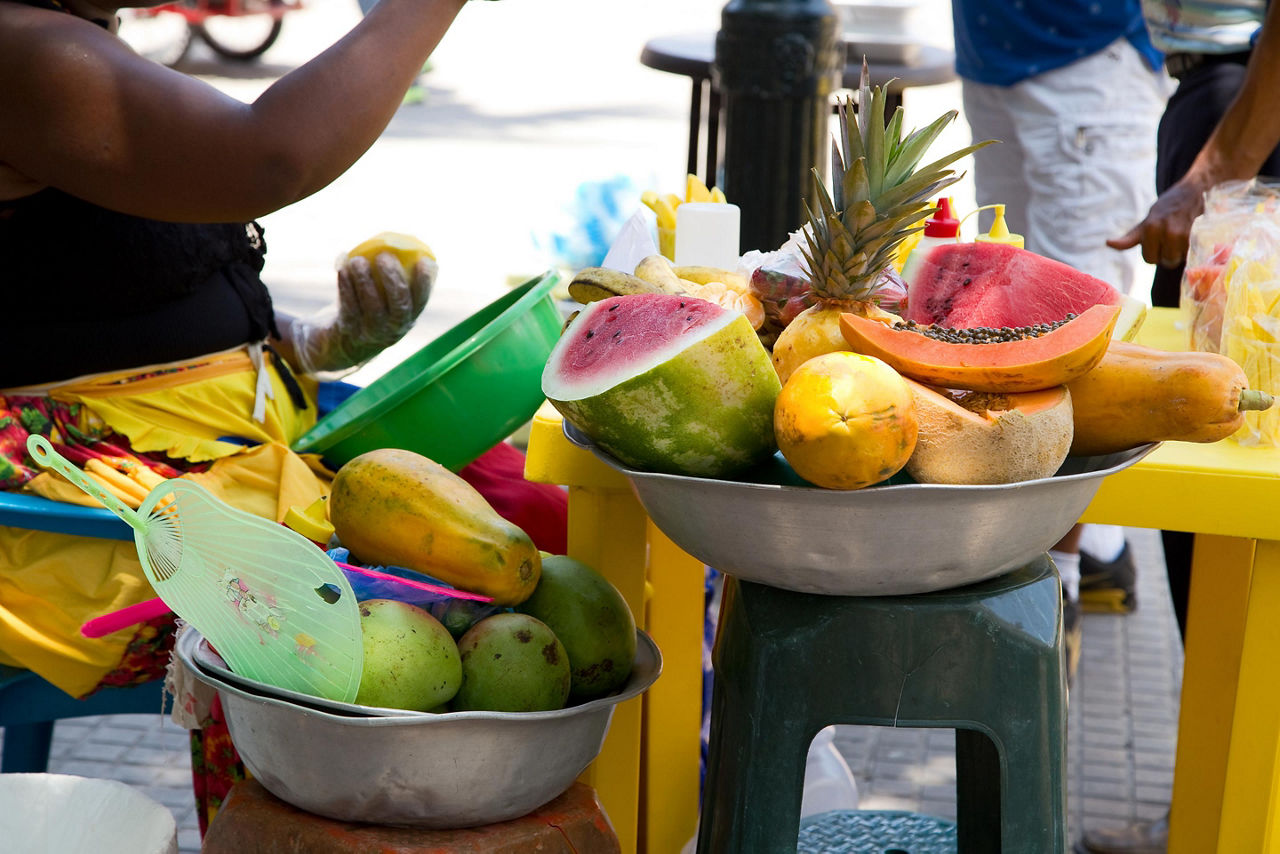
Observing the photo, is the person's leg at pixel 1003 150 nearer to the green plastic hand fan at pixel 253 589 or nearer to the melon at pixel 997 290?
the melon at pixel 997 290

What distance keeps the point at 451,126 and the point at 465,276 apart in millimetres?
3971

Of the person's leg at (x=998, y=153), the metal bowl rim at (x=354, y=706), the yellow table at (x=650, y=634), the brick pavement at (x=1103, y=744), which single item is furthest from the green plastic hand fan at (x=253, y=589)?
the person's leg at (x=998, y=153)

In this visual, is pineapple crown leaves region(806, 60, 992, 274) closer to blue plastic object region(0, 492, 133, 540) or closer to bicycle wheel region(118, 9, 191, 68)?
blue plastic object region(0, 492, 133, 540)

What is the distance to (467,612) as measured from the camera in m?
1.40

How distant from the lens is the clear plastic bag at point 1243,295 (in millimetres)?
1570

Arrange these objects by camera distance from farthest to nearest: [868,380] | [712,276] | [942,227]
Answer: [942,227] → [712,276] → [868,380]

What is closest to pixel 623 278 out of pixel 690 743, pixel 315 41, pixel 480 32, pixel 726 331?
pixel 726 331

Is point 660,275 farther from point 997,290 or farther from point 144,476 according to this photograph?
point 144,476

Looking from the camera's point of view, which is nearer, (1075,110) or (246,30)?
(1075,110)

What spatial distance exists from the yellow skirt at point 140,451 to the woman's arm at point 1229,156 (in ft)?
4.84

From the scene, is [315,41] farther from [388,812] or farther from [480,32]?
[388,812]

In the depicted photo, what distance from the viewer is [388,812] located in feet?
4.22

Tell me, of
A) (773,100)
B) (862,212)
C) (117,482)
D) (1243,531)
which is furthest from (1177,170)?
(117,482)

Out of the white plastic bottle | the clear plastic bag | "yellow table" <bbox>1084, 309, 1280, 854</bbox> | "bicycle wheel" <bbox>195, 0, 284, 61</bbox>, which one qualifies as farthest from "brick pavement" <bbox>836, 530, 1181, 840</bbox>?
"bicycle wheel" <bbox>195, 0, 284, 61</bbox>
